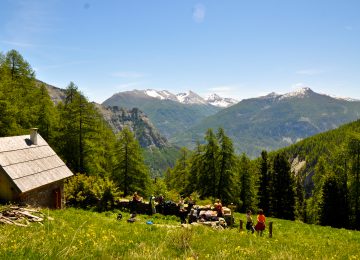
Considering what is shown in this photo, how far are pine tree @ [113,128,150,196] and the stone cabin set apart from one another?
20.5 meters

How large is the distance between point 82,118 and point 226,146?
22.7 m

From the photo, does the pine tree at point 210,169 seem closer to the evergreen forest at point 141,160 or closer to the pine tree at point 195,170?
the evergreen forest at point 141,160

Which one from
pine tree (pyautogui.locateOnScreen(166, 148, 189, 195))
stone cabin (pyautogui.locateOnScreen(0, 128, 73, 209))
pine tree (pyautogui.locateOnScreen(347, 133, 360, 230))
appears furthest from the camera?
pine tree (pyautogui.locateOnScreen(166, 148, 189, 195))

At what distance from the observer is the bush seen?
31234 mm

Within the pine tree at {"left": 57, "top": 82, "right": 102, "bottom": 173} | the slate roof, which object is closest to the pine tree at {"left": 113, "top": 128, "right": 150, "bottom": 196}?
the pine tree at {"left": 57, "top": 82, "right": 102, "bottom": 173}

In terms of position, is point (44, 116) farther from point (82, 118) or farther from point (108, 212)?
point (108, 212)

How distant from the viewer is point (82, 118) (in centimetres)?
4834

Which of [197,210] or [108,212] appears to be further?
[108,212]

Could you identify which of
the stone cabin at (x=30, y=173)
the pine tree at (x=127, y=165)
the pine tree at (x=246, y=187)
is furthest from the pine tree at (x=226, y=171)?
the stone cabin at (x=30, y=173)

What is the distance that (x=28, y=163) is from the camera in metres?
26.2

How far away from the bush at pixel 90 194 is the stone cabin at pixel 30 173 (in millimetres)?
1688

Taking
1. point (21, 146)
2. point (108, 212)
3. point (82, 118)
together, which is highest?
point (82, 118)

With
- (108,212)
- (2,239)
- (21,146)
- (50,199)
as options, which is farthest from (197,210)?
(2,239)

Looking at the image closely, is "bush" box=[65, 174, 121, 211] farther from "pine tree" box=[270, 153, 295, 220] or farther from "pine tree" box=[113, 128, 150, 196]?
"pine tree" box=[270, 153, 295, 220]
